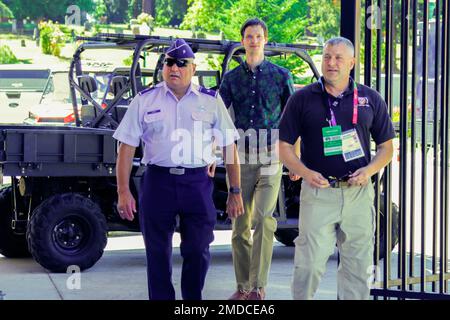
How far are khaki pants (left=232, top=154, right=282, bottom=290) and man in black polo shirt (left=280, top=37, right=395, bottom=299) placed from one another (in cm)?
146

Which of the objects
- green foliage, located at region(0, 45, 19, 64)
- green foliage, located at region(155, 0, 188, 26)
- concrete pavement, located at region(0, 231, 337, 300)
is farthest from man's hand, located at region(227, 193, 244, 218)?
green foliage, located at region(155, 0, 188, 26)

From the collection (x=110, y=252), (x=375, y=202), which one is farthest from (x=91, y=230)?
(x=375, y=202)

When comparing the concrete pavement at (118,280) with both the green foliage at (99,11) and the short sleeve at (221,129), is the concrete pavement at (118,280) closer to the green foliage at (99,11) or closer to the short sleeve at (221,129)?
the short sleeve at (221,129)

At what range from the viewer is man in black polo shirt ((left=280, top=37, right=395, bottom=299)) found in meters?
6.25

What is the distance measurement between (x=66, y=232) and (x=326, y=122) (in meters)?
3.80

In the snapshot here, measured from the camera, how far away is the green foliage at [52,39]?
50.0m

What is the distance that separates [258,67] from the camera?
313 inches

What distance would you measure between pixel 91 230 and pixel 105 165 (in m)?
0.60

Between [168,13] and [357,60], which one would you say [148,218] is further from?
[168,13]

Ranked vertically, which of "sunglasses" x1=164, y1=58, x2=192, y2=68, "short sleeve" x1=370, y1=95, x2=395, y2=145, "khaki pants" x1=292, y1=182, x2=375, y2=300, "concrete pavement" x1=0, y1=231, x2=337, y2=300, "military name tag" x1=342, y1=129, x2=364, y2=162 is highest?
"sunglasses" x1=164, y1=58, x2=192, y2=68

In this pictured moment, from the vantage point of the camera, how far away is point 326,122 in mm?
6258

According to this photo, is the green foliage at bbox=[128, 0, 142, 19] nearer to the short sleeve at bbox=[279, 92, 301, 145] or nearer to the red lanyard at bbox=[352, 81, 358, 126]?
the short sleeve at bbox=[279, 92, 301, 145]

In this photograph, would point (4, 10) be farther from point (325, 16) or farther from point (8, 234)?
point (8, 234)
